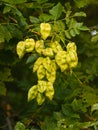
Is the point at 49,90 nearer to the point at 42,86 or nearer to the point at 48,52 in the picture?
the point at 42,86

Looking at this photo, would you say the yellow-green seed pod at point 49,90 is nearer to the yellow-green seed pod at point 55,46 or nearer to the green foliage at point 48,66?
the green foliage at point 48,66

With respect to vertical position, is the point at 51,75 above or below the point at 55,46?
below

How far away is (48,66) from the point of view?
1.76 m

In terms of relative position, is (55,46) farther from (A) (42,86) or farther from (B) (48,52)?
(A) (42,86)

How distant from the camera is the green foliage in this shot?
1.81 metres

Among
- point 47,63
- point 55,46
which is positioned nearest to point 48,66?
point 47,63

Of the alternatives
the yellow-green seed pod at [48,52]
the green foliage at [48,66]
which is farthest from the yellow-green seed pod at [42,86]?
the yellow-green seed pod at [48,52]

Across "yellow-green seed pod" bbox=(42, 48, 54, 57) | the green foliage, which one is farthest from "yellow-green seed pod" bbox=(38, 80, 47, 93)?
"yellow-green seed pod" bbox=(42, 48, 54, 57)

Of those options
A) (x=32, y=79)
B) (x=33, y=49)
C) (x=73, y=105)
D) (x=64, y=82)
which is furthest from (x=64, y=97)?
(x=33, y=49)

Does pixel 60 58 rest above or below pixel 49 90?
above

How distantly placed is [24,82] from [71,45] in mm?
982

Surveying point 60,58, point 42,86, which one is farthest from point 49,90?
point 60,58

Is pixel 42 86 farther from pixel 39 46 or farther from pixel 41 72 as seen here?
pixel 39 46

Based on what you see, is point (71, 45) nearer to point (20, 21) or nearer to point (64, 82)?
point (20, 21)
